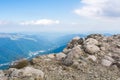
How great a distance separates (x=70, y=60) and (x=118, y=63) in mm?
6058

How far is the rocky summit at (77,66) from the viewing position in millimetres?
24531

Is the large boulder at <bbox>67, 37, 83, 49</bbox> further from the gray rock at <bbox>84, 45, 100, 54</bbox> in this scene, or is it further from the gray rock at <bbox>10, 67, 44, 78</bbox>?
the gray rock at <bbox>10, 67, 44, 78</bbox>

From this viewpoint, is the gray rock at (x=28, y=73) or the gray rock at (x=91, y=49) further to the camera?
the gray rock at (x=91, y=49)

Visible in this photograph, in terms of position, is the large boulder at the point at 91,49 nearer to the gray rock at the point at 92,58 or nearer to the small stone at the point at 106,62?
the gray rock at the point at 92,58

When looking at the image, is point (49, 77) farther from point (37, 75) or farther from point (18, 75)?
point (18, 75)

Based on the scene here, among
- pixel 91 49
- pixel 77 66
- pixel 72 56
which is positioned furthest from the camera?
pixel 91 49

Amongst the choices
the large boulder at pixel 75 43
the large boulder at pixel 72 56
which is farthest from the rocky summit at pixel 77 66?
the large boulder at pixel 75 43

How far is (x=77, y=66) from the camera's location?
28.6m

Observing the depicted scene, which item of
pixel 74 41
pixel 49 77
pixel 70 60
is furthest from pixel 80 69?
pixel 74 41

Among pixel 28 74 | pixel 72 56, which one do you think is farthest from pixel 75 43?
pixel 28 74

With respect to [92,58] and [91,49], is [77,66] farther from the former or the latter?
[91,49]

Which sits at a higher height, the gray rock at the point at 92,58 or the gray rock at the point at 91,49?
the gray rock at the point at 91,49

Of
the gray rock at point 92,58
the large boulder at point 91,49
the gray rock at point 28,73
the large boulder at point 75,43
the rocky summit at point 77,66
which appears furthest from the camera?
the large boulder at point 75,43

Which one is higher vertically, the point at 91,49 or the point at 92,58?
the point at 91,49
